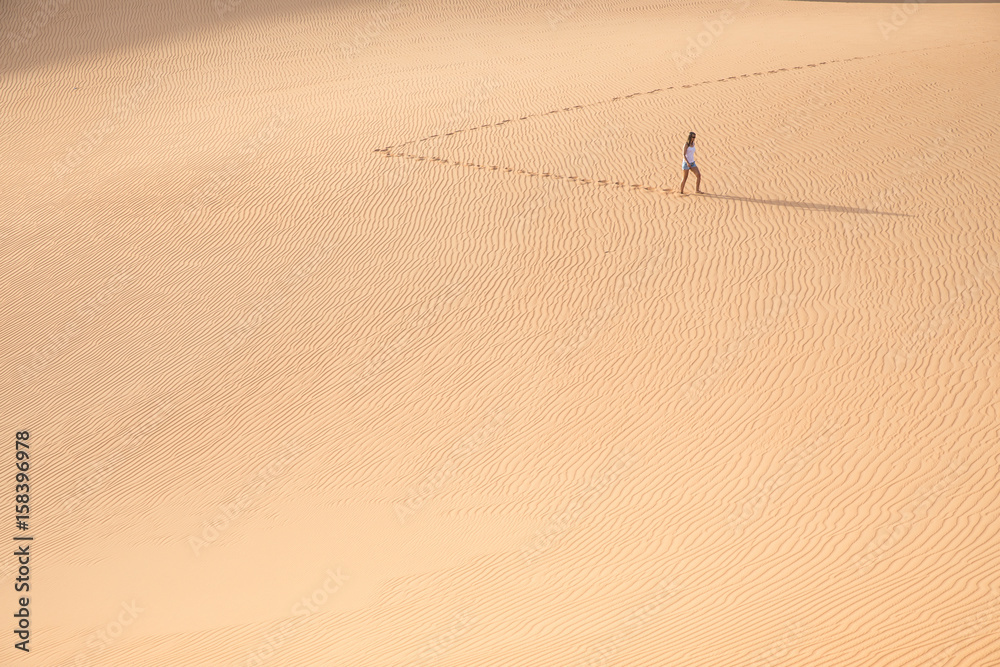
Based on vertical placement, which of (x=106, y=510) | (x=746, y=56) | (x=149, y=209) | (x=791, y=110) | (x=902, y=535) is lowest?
(x=106, y=510)

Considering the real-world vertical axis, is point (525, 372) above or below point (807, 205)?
below

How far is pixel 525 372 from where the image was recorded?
10.7 m

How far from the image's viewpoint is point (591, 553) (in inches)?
298

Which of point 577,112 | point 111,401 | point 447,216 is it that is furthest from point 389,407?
point 577,112

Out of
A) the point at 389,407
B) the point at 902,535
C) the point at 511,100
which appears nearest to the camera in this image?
the point at 902,535

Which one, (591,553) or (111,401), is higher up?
(111,401)

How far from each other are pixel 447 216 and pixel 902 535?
9.94m

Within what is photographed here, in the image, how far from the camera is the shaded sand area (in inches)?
273

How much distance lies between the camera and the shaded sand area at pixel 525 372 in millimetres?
6926

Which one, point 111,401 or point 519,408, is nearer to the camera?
point 519,408

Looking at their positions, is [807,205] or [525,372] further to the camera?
[807,205]

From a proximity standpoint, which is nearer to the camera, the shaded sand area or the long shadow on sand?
the shaded sand area

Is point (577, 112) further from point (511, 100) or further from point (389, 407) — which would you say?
point (389, 407)

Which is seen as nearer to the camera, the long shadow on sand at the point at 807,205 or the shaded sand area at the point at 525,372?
the shaded sand area at the point at 525,372
